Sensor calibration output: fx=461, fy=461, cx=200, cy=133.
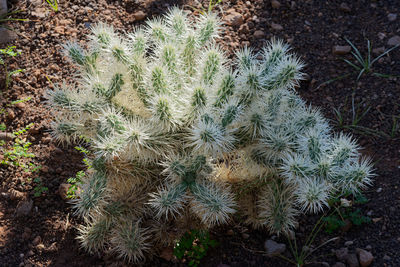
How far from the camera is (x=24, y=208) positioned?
10.2 ft

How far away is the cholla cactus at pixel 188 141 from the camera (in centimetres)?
238

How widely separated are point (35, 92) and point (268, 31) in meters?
2.06

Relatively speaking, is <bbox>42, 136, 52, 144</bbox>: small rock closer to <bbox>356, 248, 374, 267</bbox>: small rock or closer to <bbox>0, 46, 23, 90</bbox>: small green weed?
<bbox>0, 46, 23, 90</bbox>: small green weed

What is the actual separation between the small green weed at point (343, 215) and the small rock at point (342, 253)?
161 mm

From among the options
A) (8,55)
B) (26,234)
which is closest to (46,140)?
(26,234)

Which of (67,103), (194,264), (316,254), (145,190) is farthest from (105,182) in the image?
(316,254)

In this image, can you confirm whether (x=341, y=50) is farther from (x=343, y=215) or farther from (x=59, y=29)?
(x=59, y=29)

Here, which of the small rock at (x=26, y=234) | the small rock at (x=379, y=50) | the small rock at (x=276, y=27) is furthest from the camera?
the small rock at (x=276, y=27)

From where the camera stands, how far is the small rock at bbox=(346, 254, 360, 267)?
279 cm

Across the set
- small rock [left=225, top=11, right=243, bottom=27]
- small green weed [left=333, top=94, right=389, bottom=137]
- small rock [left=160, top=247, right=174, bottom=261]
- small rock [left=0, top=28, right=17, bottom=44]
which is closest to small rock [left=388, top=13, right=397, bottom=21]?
small green weed [left=333, top=94, right=389, bottom=137]

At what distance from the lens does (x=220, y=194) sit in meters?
2.56

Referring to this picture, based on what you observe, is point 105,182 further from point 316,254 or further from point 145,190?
point 316,254

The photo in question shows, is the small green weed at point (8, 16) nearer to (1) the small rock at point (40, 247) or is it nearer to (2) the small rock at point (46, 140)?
(2) the small rock at point (46, 140)

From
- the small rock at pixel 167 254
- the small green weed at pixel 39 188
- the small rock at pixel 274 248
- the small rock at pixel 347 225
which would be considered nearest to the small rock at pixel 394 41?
the small rock at pixel 347 225
